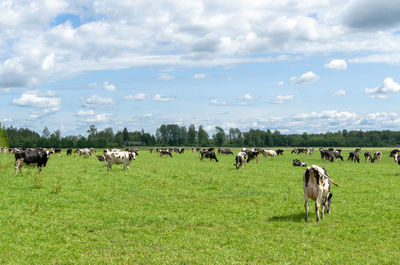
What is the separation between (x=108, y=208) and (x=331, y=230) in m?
9.10

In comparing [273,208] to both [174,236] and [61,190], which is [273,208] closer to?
[174,236]

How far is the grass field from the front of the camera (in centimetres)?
877

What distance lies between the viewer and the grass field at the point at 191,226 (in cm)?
877

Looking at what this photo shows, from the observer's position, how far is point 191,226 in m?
11.6

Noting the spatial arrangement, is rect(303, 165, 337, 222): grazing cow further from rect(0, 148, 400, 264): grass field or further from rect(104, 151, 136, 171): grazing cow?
rect(104, 151, 136, 171): grazing cow

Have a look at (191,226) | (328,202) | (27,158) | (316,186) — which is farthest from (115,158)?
(316,186)

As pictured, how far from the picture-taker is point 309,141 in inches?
7825

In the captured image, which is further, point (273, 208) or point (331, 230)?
point (273, 208)

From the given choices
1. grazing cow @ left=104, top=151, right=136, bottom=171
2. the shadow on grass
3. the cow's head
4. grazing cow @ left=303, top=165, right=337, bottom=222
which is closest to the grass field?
the shadow on grass

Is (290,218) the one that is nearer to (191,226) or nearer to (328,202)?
(328,202)

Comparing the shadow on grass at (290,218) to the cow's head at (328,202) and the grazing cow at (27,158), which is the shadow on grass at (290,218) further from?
the grazing cow at (27,158)

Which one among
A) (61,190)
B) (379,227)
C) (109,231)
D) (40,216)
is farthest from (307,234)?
(61,190)

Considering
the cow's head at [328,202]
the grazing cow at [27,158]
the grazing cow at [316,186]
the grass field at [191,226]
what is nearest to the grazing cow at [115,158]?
the grazing cow at [27,158]

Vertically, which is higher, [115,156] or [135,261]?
[115,156]
